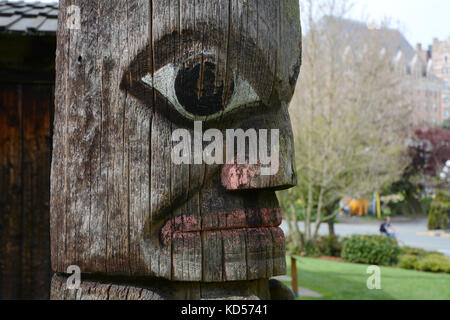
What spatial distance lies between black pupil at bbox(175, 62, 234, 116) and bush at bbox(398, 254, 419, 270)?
36.3ft

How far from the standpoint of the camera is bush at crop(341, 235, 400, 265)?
12414 mm

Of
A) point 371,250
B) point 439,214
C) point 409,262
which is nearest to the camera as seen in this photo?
point 409,262

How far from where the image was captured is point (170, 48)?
1618 millimetres

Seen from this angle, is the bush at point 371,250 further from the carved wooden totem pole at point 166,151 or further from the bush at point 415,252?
the carved wooden totem pole at point 166,151

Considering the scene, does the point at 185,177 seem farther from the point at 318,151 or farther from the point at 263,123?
the point at 318,151

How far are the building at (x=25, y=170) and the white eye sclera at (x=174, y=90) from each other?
8.27 ft

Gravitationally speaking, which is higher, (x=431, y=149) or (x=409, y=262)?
(x=431, y=149)

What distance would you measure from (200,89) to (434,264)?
10793 mm

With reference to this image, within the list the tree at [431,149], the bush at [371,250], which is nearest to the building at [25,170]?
the bush at [371,250]

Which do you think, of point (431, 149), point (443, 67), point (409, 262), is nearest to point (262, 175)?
point (409, 262)

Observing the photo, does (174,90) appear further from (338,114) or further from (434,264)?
(338,114)

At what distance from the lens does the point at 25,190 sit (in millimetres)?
3861

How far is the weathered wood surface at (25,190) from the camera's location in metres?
3.81
